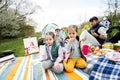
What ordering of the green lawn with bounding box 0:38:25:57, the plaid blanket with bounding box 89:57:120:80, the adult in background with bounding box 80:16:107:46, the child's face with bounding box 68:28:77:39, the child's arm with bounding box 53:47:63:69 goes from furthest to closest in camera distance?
the green lawn with bounding box 0:38:25:57
the adult in background with bounding box 80:16:107:46
the child's face with bounding box 68:28:77:39
the child's arm with bounding box 53:47:63:69
the plaid blanket with bounding box 89:57:120:80

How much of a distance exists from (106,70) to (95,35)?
6.76 ft

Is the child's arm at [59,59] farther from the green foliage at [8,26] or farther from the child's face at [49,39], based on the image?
the green foliage at [8,26]

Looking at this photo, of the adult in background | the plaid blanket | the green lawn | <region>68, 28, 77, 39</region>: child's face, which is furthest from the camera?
the green lawn

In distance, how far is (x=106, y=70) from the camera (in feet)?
6.06

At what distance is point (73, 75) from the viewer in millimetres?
2467

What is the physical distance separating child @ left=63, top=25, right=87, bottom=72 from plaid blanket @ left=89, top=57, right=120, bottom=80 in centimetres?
78

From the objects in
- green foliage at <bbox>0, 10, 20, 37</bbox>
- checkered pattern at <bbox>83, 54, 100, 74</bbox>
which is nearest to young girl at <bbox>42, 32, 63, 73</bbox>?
checkered pattern at <bbox>83, 54, 100, 74</bbox>

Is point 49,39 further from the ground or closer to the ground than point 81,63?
further from the ground

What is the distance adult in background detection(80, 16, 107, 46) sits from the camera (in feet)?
12.6

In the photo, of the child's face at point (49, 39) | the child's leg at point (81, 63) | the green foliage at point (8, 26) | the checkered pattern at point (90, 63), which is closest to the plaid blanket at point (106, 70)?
the checkered pattern at point (90, 63)

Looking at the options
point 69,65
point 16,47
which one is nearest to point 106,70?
point 69,65

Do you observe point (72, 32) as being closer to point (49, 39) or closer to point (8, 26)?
point (49, 39)

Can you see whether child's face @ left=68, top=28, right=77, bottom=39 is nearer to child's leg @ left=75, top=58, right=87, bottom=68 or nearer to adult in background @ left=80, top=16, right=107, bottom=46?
child's leg @ left=75, top=58, right=87, bottom=68

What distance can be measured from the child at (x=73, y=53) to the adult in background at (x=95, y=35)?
41.6 inches
